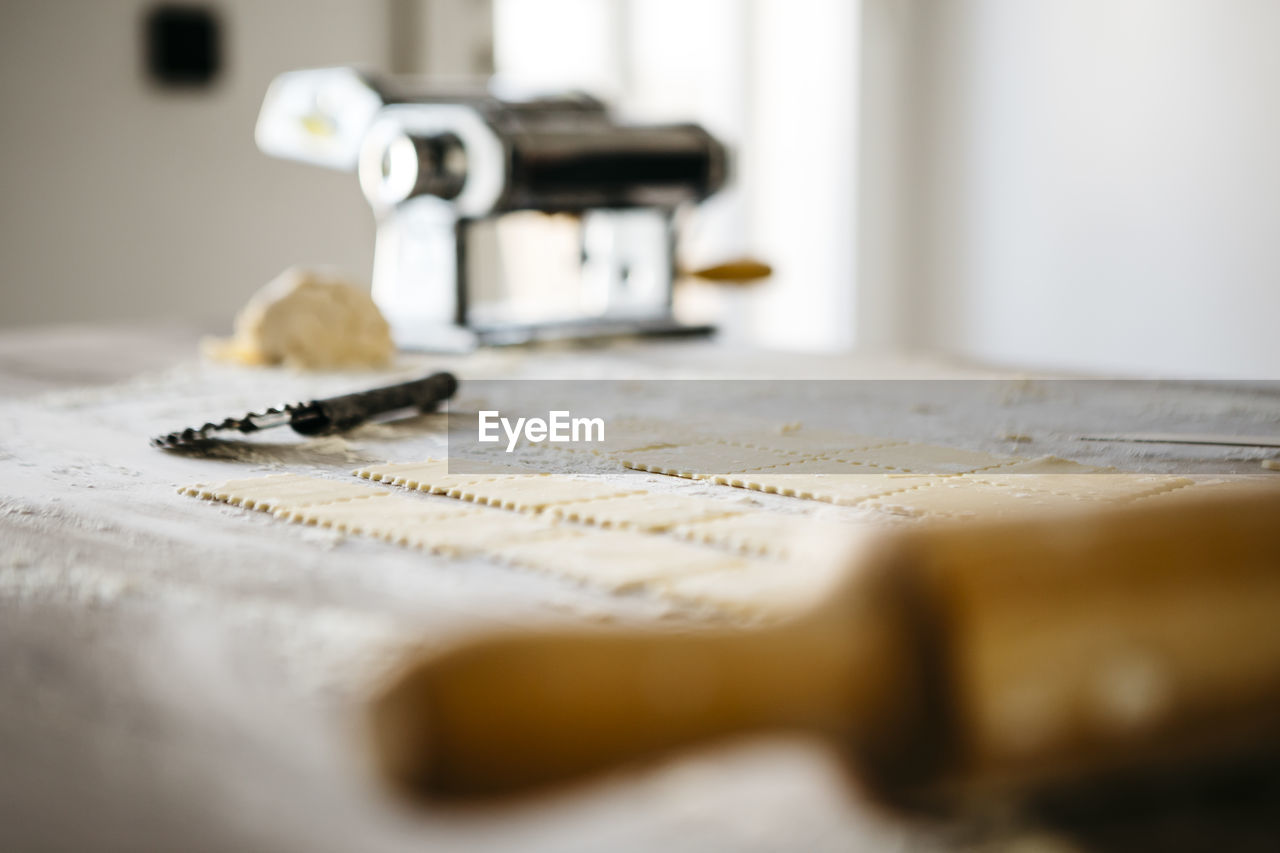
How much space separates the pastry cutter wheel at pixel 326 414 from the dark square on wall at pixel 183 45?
115 inches

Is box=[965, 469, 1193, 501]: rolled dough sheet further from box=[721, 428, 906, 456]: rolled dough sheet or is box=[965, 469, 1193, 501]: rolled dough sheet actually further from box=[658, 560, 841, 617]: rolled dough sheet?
box=[658, 560, 841, 617]: rolled dough sheet

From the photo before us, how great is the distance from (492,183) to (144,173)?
2.27 meters

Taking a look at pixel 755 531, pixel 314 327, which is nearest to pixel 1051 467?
pixel 755 531

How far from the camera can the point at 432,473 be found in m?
1.11

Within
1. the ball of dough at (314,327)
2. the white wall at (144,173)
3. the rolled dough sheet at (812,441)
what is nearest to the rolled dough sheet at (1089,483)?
the rolled dough sheet at (812,441)

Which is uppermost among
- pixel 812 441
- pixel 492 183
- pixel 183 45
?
pixel 183 45

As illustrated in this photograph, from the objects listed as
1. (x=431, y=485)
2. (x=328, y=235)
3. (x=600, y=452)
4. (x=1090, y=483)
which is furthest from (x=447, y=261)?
(x=328, y=235)

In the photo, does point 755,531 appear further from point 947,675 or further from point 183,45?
point 183,45

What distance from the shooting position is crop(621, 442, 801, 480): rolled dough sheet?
1.14m

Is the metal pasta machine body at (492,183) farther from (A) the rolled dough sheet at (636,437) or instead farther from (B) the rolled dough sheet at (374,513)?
(B) the rolled dough sheet at (374,513)

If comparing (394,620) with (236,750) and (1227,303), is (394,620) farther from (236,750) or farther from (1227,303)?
(1227,303)

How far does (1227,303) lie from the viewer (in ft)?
13.8

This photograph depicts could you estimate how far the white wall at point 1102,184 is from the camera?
4109 mm

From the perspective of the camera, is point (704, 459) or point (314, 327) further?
point (314, 327)
